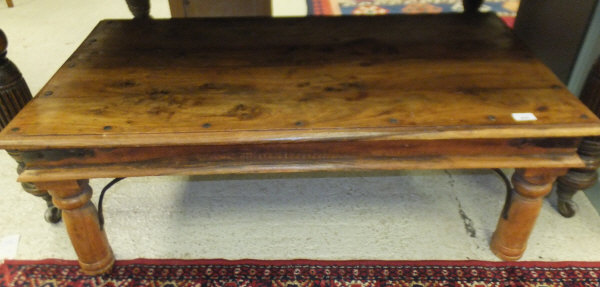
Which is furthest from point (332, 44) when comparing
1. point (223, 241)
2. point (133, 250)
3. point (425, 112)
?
point (133, 250)

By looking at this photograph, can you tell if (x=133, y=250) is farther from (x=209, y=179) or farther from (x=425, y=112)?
(x=425, y=112)

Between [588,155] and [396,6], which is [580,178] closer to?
[588,155]

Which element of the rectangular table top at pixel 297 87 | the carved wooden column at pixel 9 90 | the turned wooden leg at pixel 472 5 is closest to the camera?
the rectangular table top at pixel 297 87

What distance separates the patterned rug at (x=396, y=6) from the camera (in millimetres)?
3309

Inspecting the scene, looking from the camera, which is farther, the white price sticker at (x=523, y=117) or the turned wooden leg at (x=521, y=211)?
the turned wooden leg at (x=521, y=211)

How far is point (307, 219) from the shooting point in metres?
1.58

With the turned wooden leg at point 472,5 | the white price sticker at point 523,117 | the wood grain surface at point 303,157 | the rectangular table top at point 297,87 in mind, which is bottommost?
the wood grain surface at point 303,157

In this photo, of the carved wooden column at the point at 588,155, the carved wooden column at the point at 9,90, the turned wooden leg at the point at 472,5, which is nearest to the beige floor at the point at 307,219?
the carved wooden column at the point at 588,155

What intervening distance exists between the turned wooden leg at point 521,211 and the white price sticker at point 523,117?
6.2 inches

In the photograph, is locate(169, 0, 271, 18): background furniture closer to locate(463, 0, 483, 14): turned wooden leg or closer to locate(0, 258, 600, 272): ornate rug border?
locate(463, 0, 483, 14): turned wooden leg

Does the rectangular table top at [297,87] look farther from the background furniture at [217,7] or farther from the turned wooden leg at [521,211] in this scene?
the background furniture at [217,7]

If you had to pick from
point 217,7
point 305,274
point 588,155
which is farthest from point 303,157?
point 217,7

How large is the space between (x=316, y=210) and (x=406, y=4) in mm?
2310

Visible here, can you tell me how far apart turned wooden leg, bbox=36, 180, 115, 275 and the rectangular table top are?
0.55 ft
